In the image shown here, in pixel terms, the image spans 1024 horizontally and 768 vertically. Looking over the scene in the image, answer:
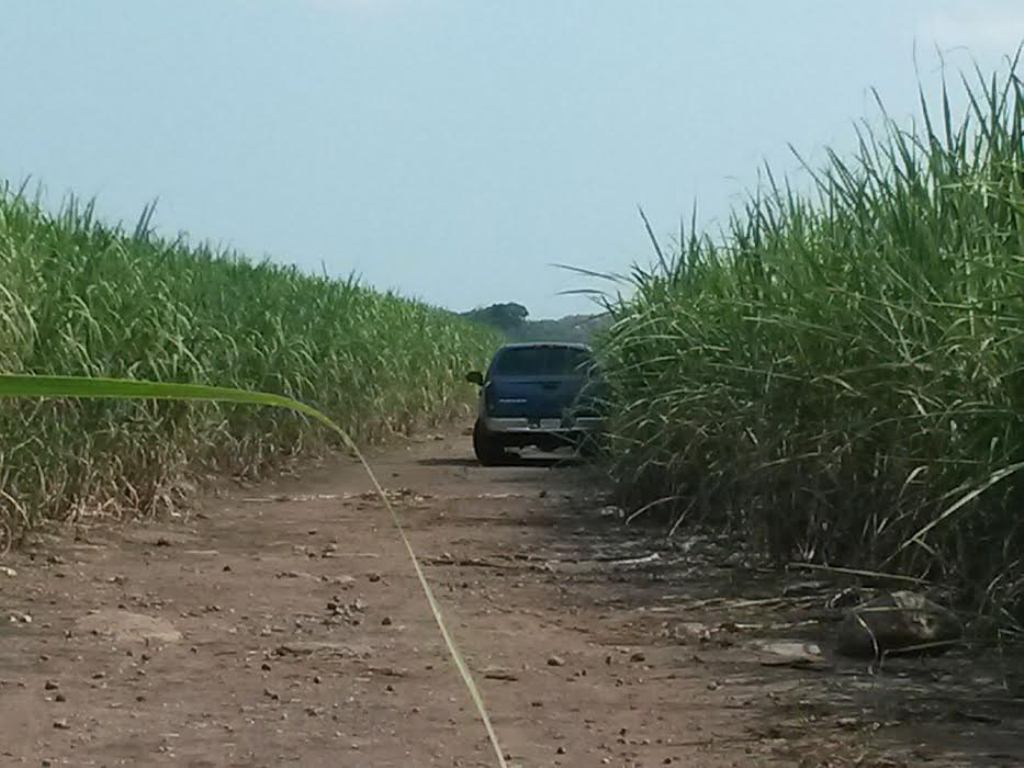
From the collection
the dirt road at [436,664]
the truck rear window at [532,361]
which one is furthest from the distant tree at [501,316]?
the dirt road at [436,664]

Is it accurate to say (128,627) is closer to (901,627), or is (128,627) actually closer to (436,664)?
(436,664)

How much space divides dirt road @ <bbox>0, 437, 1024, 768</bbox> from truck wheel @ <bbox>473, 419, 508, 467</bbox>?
8.00m

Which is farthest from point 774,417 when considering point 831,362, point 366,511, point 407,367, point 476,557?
point 407,367

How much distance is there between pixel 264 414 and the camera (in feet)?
42.1

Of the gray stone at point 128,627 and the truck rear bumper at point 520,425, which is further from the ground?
the truck rear bumper at point 520,425

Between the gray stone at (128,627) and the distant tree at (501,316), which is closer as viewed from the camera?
the gray stone at (128,627)

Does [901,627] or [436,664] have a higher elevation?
[901,627]

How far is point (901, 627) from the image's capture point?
5.06 m

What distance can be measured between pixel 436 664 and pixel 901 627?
4.75 feet

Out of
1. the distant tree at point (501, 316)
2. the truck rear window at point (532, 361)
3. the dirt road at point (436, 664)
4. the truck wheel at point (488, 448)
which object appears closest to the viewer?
the dirt road at point (436, 664)

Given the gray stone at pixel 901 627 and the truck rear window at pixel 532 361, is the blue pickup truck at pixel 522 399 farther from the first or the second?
the gray stone at pixel 901 627

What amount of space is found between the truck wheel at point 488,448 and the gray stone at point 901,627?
11849 millimetres

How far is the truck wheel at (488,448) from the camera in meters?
17.0

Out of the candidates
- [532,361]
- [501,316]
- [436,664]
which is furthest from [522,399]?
[501,316]
